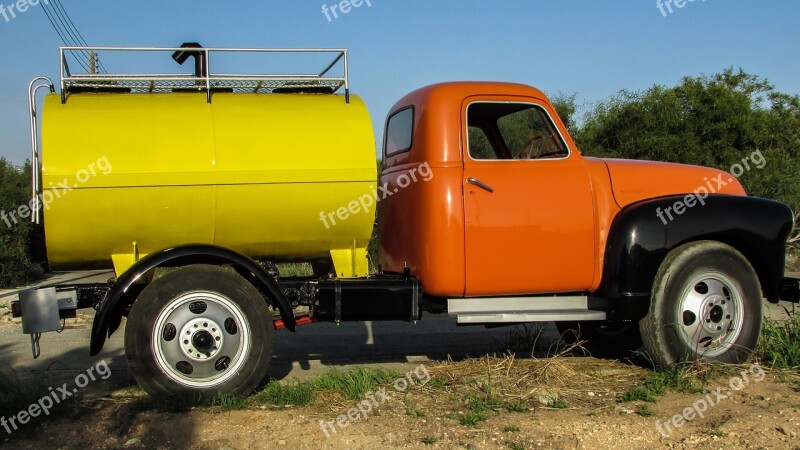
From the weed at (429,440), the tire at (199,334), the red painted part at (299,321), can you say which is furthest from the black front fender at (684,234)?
the tire at (199,334)

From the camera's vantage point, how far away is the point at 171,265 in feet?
17.4

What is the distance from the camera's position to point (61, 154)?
4965mm

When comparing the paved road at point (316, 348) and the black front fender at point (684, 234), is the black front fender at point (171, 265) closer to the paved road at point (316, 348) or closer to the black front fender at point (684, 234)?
the paved road at point (316, 348)

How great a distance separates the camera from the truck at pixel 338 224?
5.06 m

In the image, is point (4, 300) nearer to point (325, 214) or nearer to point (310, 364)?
point (310, 364)

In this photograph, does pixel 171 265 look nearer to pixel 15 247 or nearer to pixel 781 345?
pixel 781 345

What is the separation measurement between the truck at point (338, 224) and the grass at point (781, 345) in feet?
1.17

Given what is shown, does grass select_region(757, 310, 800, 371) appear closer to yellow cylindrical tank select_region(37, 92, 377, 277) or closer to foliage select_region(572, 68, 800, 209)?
yellow cylindrical tank select_region(37, 92, 377, 277)

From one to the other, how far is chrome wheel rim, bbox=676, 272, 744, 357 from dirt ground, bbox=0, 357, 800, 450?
0.98ft

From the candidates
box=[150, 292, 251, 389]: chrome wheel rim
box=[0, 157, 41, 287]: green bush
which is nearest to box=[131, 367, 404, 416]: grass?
box=[150, 292, 251, 389]: chrome wheel rim

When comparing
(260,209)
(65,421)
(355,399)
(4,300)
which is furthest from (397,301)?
(4,300)

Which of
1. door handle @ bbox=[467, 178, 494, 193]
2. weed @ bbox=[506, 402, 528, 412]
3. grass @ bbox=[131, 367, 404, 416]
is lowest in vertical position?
weed @ bbox=[506, 402, 528, 412]

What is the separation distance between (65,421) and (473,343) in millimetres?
4328

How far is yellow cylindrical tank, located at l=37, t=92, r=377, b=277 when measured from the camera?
16.5ft
